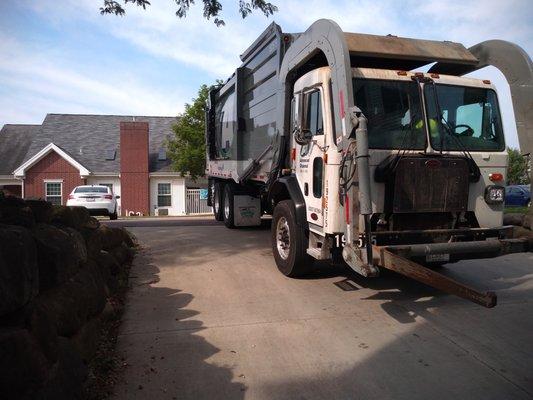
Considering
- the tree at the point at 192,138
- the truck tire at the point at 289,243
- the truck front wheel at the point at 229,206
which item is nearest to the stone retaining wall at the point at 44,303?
the truck tire at the point at 289,243

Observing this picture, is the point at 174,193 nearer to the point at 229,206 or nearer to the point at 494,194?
the point at 229,206

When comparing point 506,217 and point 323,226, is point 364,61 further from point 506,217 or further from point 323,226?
point 506,217

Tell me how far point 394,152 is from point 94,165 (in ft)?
87.6

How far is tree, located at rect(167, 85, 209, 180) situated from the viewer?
25453mm

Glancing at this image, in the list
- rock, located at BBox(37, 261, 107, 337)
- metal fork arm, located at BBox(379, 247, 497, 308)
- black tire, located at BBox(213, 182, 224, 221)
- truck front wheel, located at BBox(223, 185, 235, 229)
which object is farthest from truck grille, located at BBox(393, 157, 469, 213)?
black tire, located at BBox(213, 182, 224, 221)

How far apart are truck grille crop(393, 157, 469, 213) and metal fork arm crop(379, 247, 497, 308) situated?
736mm

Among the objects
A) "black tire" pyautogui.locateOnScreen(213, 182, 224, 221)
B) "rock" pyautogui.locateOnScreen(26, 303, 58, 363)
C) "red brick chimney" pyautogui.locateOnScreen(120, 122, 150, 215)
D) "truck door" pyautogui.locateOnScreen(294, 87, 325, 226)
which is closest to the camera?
"rock" pyautogui.locateOnScreen(26, 303, 58, 363)

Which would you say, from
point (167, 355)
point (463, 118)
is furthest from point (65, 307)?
point (463, 118)

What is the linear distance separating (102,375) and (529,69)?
545cm

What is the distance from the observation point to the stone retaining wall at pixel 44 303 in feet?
8.10

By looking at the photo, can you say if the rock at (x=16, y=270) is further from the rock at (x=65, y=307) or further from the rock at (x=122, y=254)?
the rock at (x=122, y=254)

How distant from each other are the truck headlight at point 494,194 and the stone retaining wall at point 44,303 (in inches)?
174

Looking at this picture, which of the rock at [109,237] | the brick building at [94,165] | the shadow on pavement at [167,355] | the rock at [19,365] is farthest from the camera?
the brick building at [94,165]

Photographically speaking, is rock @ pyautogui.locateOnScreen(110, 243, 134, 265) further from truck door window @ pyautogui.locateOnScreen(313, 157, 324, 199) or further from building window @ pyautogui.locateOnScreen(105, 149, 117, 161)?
building window @ pyautogui.locateOnScreen(105, 149, 117, 161)
